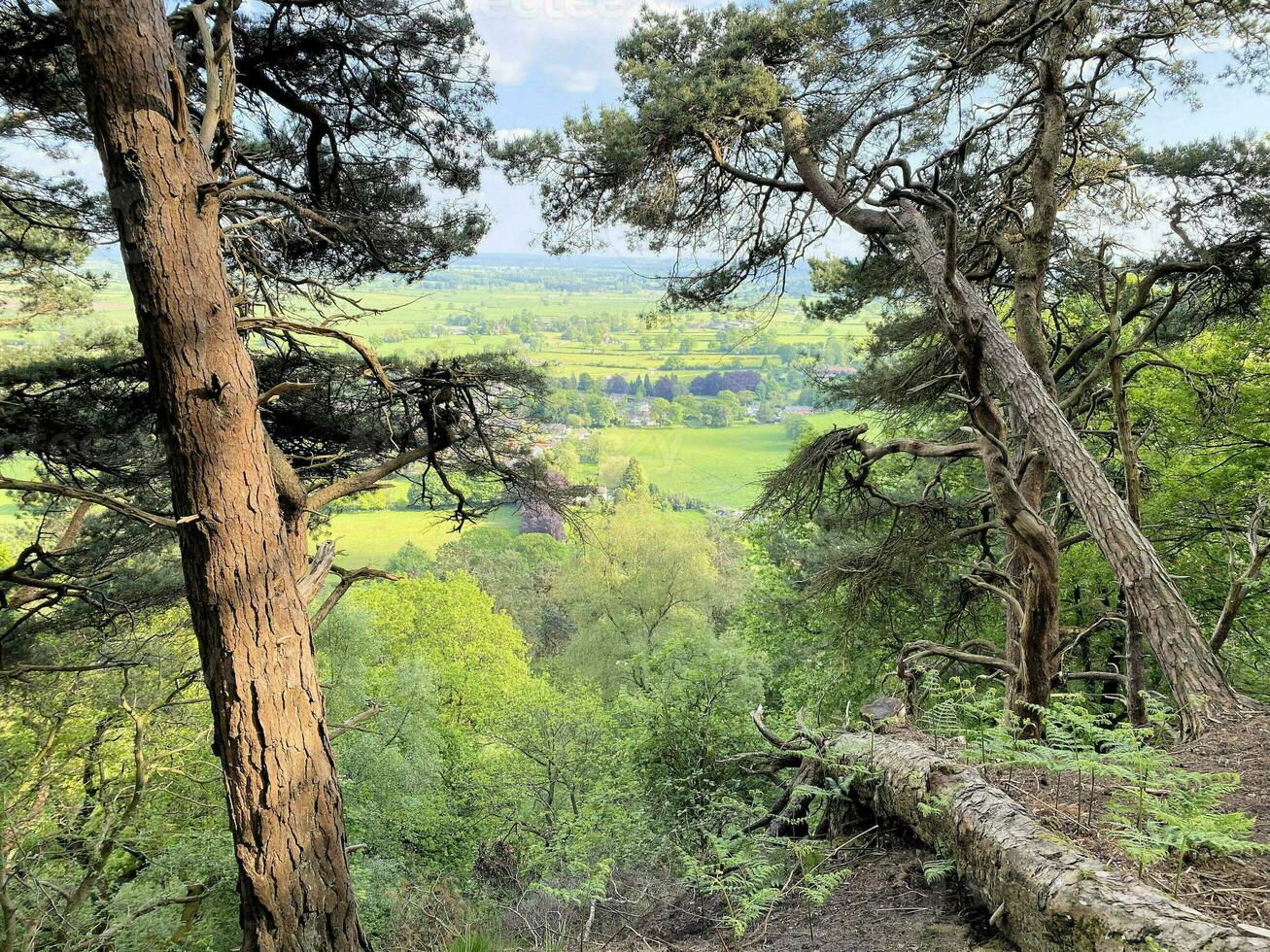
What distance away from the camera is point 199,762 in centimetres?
956

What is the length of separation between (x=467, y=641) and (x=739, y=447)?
3008cm

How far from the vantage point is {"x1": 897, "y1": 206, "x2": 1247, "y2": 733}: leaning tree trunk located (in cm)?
334

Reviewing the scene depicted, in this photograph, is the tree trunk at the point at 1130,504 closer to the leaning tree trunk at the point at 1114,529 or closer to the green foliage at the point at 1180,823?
the leaning tree trunk at the point at 1114,529

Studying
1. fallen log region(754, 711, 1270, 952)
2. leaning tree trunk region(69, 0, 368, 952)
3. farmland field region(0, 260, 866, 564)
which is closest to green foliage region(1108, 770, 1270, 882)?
fallen log region(754, 711, 1270, 952)

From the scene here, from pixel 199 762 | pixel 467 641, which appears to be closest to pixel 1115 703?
pixel 199 762

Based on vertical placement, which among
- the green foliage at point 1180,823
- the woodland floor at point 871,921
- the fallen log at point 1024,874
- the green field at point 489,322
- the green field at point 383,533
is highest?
the green field at point 489,322

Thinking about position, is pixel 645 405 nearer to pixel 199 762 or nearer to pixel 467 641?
pixel 467 641

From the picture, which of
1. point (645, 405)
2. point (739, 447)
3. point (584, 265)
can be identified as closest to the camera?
point (584, 265)

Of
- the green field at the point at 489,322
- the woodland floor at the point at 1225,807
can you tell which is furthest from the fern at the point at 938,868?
the green field at the point at 489,322

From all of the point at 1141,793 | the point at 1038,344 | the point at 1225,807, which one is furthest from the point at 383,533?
the point at 1141,793

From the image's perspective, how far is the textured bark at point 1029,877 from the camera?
5.63 feet

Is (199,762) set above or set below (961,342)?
below

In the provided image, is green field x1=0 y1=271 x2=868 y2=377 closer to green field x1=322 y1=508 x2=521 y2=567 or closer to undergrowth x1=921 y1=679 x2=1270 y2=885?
undergrowth x1=921 y1=679 x2=1270 y2=885

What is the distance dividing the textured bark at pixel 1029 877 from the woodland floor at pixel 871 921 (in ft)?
0.42
